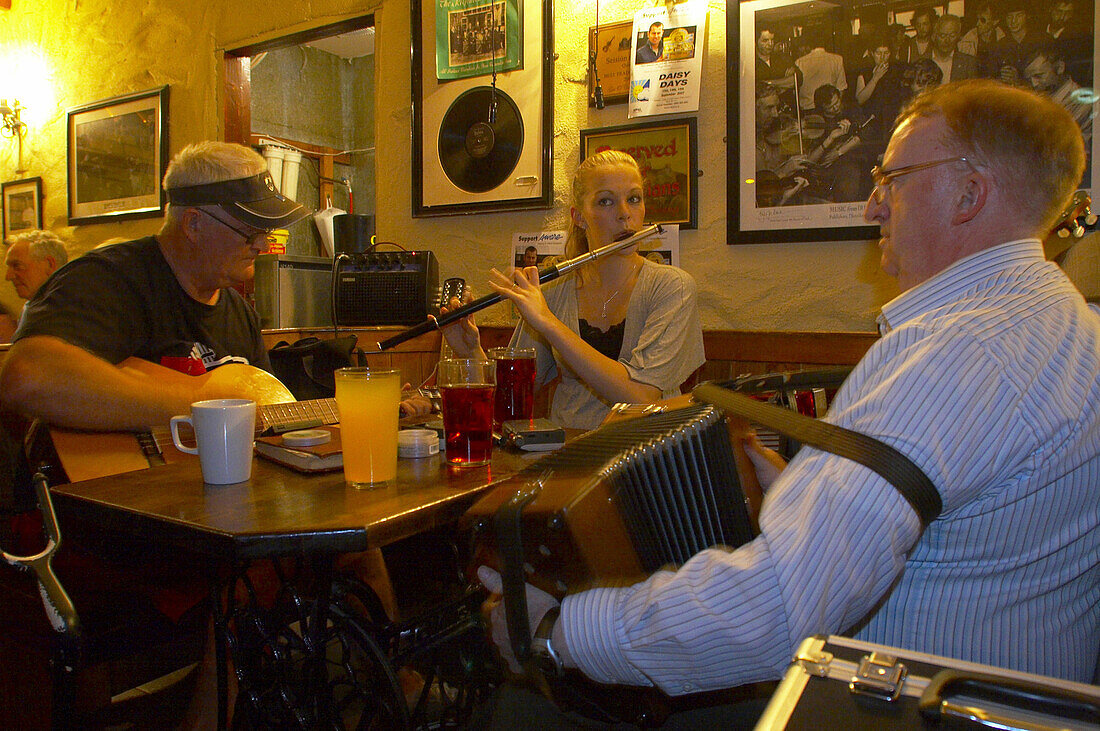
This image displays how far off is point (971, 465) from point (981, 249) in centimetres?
34

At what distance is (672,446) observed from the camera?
2.64ft

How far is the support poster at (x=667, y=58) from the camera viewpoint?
2.51 metres

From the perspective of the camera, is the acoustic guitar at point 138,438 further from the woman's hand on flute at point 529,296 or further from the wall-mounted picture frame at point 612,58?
the wall-mounted picture frame at point 612,58

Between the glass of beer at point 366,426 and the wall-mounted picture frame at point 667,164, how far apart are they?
1820mm

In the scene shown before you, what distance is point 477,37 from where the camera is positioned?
299 centimetres

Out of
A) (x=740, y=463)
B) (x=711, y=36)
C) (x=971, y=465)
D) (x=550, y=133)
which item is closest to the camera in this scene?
(x=971, y=465)

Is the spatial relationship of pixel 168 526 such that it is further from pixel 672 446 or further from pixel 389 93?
pixel 389 93

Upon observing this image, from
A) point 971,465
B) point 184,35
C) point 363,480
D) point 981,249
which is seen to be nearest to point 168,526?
point 363,480

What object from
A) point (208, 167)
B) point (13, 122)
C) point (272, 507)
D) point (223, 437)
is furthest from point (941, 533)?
point (13, 122)

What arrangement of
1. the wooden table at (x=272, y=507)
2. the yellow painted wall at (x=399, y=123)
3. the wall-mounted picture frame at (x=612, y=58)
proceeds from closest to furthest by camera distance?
the wooden table at (x=272, y=507) < the yellow painted wall at (x=399, y=123) < the wall-mounted picture frame at (x=612, y=58)

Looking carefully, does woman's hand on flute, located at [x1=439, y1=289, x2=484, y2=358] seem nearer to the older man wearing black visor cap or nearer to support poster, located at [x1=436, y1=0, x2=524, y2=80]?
the older man wearing black visor cap

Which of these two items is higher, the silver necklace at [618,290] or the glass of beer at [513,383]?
the silver necklace at [618,290]

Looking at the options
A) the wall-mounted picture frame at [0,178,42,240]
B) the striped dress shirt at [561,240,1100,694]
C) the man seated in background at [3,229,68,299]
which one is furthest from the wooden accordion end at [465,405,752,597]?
the wall-mounted picture frame at [0,178,42,240]

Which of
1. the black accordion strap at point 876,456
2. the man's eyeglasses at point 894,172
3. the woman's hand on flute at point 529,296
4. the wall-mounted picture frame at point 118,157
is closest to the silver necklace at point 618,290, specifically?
the woman's hand on flute at point 529,296
